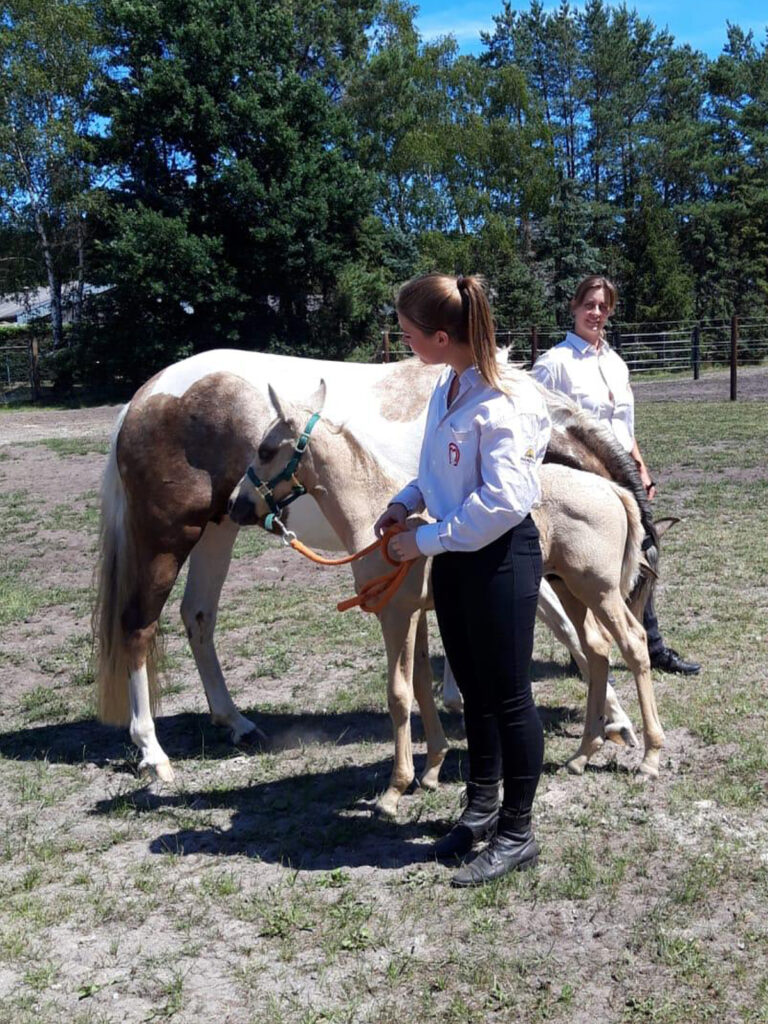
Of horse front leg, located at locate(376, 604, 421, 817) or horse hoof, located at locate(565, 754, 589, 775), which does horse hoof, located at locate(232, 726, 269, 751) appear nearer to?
horse front leg, located at locate(376, 604, 421, 817)

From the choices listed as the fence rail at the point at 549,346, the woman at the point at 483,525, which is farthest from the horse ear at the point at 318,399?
the fence rail at the point at 549,346

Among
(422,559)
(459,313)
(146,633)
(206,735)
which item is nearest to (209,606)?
(146,633)

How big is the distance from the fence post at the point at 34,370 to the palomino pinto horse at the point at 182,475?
24.0 m

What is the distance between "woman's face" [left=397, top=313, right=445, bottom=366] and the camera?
310 centimetres

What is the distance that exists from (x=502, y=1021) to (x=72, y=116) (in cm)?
3167

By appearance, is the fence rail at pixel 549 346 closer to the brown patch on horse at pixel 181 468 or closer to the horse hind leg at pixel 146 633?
the brown patch on horse at pixel 181 468

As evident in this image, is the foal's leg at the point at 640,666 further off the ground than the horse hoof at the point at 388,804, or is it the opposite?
the foal's leg at the point at 640,666

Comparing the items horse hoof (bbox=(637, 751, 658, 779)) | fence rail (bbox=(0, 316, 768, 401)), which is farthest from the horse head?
fence rail (bbox=(0, 316, 768, 401))

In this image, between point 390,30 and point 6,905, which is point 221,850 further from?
point 390,30

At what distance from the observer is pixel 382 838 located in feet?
12.3

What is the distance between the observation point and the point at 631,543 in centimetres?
423

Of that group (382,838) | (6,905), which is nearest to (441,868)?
(382,838)

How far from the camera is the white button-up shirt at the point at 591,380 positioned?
16.0ft

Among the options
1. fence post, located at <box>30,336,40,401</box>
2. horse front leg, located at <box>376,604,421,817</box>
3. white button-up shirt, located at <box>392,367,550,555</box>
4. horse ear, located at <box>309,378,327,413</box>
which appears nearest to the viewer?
white button-up shirt, located at <box>392,367,550,555</box>
